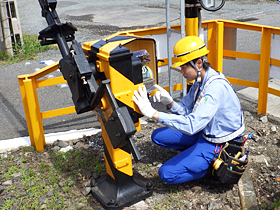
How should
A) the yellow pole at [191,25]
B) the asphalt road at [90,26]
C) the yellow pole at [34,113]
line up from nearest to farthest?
1. the yellow pole at [34,113]
2. the yellow pole at [191,25]
3. the asphalt road at [90,26]

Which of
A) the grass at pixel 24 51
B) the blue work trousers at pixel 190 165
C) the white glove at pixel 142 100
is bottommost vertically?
the blue work trousers at pixel 190 165

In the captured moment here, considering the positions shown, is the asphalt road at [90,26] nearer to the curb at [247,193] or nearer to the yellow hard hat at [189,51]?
the yellow hard hat at [189,51]

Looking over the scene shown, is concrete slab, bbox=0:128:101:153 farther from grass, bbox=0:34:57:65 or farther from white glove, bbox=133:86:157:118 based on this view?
grass, bbox=0:34:57:65

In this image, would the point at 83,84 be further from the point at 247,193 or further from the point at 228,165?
the point at 247,193

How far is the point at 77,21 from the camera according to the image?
11359mm

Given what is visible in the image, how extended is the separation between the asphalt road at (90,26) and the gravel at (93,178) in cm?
83

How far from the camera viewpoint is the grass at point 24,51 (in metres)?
7.64

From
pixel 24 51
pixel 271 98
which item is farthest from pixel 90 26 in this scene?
pixel 271 98

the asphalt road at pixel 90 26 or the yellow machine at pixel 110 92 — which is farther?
the asphalt road at pixel 90 26

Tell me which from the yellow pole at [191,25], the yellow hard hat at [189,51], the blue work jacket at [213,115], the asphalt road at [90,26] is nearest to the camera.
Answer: the blue work jacket at [213,115]

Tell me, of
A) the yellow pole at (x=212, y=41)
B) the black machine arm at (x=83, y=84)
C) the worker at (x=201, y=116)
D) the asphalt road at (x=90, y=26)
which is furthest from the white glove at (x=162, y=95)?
the yellow pole at (x=212, y=41)

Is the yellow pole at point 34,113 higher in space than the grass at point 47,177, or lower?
higher

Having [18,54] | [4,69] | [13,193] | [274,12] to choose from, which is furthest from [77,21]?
[13,193]

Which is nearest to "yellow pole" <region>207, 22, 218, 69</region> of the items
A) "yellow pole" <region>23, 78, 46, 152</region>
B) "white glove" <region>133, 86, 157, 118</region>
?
"white glove" <region>133, 86, 157, 118</region>
